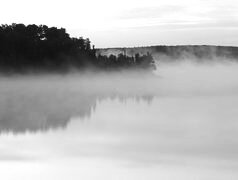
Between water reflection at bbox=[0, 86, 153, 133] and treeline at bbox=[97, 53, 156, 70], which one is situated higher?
water reflection at bbox=[0, 86, 153, 133]

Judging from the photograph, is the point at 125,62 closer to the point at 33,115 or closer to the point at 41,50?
the point at 41,50

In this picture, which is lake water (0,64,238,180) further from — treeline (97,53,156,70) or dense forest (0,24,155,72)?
treeline (97,53,156,70)

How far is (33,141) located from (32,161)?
2.66 metres

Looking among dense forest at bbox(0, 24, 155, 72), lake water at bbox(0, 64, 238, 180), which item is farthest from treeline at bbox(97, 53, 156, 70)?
lake water at bbox(0, 64, 238, 180)

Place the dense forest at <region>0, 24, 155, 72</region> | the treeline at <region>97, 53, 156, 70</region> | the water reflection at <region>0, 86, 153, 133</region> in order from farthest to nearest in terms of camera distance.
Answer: the treeline at <region>97, 53, 156, 70</region>
the dense forest at <region>0, 24, 155, 72</region>
the water reflection at <region>0, 86, 153, 133</region>

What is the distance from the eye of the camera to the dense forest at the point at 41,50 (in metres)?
39.4

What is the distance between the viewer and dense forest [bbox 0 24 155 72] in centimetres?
3941

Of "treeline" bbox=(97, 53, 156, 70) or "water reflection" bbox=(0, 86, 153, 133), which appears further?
"treeline" bbox=(97, 53, 156, 70)

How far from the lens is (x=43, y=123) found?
17.0 m

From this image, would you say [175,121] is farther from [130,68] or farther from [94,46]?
[130,68]

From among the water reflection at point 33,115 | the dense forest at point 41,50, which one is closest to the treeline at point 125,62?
the dense forest at point 41,50

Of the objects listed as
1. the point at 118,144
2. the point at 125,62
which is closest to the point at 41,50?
the point at 125,62

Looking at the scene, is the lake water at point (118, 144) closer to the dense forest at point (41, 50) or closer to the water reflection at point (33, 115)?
the water reflection at point (33, 115)

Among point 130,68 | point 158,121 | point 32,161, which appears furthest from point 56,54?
point 32,161
